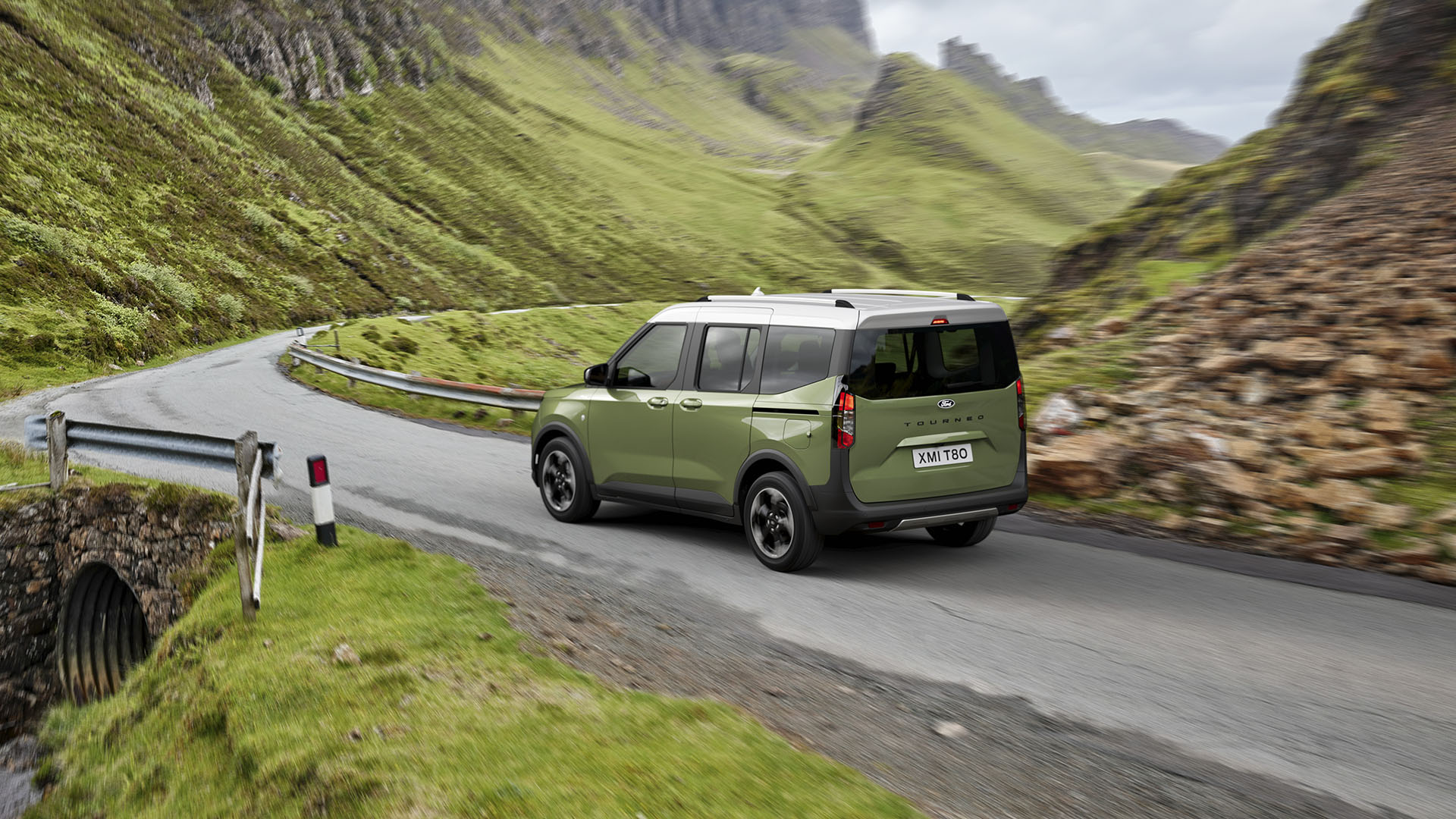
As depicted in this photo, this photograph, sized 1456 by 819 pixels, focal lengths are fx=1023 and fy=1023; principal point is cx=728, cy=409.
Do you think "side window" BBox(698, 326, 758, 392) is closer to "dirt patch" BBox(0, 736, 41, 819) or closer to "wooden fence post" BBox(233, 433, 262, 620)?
"wooden fence post" BBox(233, 433, 262, 620)

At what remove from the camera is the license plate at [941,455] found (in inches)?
269

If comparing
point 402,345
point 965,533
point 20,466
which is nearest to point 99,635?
point 20,466

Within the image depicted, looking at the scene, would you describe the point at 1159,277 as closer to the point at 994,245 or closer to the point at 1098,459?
the point at 1098,459

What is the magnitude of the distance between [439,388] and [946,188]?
132 metres

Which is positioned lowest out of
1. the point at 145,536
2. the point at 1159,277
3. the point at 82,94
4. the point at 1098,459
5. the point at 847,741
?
the point at 145,536

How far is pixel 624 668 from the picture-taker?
5.40 meters

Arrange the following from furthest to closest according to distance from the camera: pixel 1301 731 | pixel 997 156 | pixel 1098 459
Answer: pixel 997 156 < pixel 1098 459 < pixel 1301 731

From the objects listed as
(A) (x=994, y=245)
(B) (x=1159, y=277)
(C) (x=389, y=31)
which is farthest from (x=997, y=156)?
(B) (x=1159, y=277)

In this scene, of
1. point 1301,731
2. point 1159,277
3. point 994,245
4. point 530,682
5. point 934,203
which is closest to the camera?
point 1301,731

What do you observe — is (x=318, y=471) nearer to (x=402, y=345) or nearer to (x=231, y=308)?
(x=402, y=345)

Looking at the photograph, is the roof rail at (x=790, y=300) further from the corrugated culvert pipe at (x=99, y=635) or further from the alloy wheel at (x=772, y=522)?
the corrugated culvert pipe at (x=99, y=635)

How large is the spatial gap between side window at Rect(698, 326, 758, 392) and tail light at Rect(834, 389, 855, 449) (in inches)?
36.6

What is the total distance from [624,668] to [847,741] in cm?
146

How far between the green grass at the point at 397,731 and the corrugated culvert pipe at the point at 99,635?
2002 millimetres
